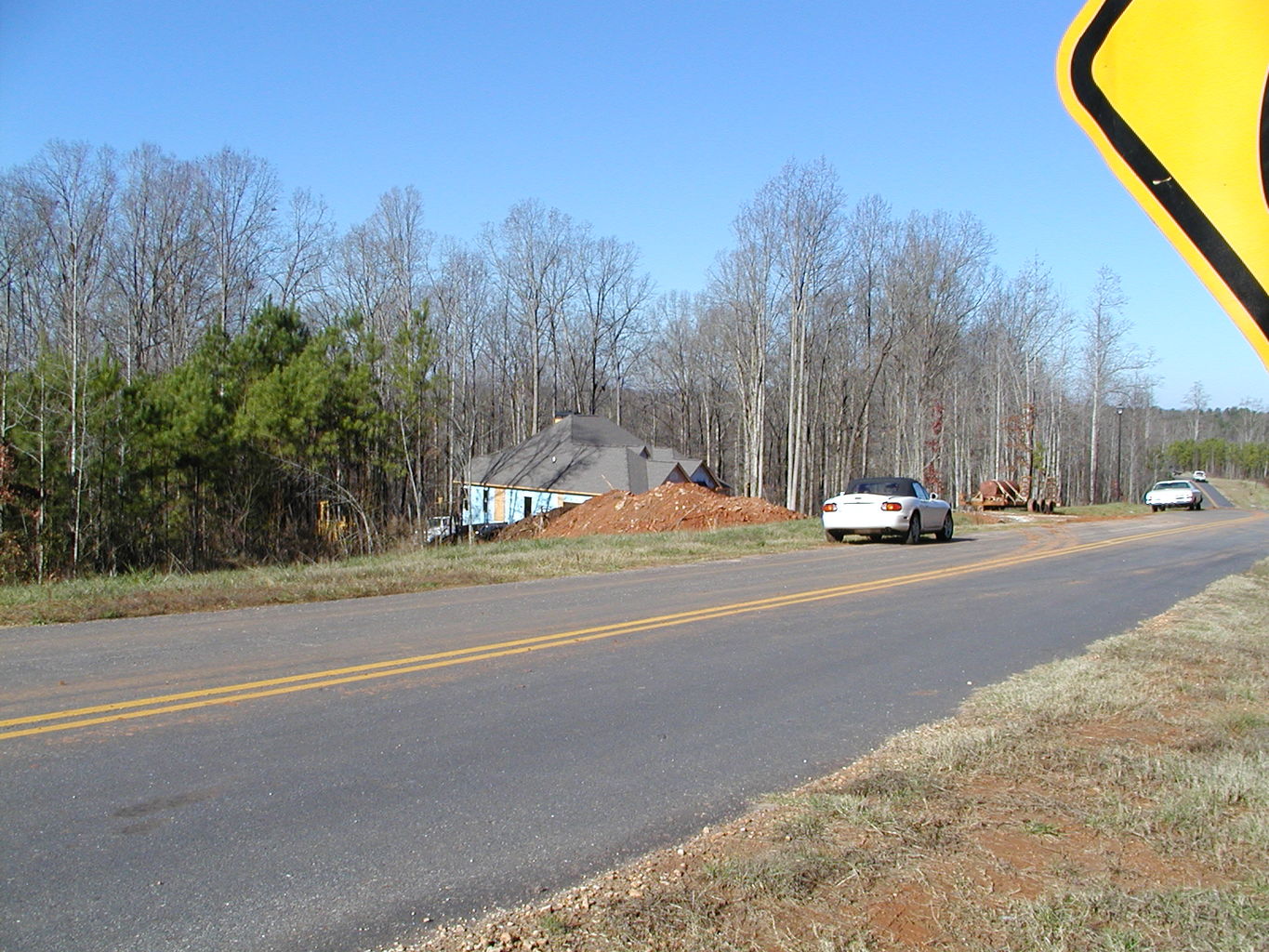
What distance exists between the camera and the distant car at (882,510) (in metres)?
22.5

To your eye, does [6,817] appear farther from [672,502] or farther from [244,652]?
[672,502]

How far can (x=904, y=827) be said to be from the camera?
14.6ft

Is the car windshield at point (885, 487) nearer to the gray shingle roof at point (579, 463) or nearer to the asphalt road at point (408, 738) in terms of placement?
the asphalt road at point (408, 738)

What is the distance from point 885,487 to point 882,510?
64 centimetres

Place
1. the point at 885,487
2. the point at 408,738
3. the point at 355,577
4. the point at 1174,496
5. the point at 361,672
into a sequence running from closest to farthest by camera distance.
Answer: the point at 408,738
the point at 361,672
the point at 355,577
the point at 885,487
the point at 1174,496

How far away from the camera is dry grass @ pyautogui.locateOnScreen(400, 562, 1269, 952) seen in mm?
3418

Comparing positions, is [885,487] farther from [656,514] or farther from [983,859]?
[983,859]

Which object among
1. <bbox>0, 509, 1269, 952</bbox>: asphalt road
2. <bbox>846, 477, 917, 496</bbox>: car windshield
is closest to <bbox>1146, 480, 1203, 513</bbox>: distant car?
<bbox>846, 477, 917, 496</bbox>: car windshield

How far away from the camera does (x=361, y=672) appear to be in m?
7.70

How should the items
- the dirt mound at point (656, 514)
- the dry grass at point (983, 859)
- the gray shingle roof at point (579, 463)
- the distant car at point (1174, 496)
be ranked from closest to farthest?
1. the dry grass at point (983, 859)
2. the dirt mound at point (656, 514)
3. the gray shingle roof at point (579, 463)
4. the distant car at point (1174, 496)

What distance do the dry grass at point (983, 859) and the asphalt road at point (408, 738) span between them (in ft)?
1.26

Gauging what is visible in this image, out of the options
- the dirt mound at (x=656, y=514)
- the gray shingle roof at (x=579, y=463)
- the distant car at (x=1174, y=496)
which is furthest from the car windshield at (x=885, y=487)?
the distant car at (x=1174, y=496)

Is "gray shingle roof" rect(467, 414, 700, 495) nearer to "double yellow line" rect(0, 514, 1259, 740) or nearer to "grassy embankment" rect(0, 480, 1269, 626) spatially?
"grassy embankment" rect(0, 480, 1269, 626)

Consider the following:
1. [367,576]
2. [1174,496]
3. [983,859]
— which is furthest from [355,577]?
[1174,496]
